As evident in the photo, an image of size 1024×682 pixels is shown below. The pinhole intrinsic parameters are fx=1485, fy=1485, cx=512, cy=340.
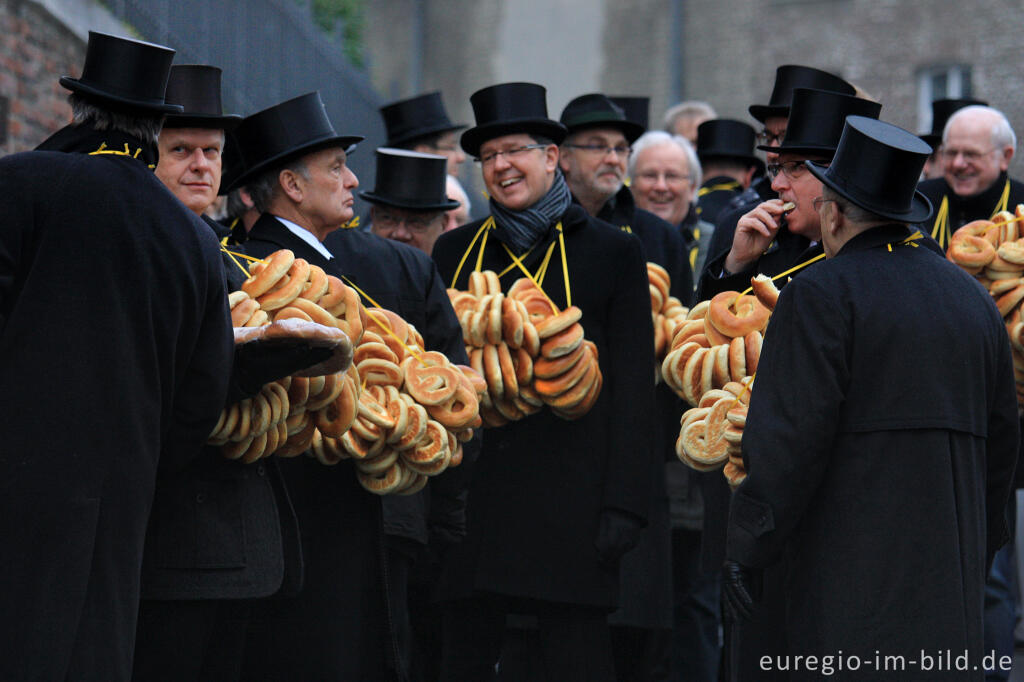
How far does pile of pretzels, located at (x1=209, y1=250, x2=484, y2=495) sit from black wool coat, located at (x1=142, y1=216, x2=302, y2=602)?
3.5 inches

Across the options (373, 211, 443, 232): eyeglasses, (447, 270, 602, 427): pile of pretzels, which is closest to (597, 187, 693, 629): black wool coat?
(447, 270, 602, 427): pile of pretzels

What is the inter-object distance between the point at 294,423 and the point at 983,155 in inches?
144

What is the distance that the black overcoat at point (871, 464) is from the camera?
4016mm

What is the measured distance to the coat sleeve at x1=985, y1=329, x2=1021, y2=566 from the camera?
14.1 ft

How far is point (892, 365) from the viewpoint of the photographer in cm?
406

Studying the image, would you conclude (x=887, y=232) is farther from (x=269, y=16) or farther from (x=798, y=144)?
(x=269, y=16)

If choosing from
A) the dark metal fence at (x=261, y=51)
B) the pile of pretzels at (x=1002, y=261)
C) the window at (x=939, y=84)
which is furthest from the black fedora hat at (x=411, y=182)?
the window at (x=939, y=84)

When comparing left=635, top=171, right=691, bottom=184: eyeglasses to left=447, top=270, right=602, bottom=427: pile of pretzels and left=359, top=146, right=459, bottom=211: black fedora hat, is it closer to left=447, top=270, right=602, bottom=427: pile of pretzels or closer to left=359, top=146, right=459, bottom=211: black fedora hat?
left=359, top=146, right=459, bottom=211: black fedora hat

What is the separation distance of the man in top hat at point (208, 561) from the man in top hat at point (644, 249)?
7.04ft

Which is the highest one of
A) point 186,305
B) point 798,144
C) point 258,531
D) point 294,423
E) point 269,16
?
point 269,16

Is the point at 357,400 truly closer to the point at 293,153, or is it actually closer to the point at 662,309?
the point at 293,153

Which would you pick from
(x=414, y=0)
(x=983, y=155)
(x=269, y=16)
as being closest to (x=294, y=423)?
(x=983, y=155)

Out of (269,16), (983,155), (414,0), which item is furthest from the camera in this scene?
(414,0)

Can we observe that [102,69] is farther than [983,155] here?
No
